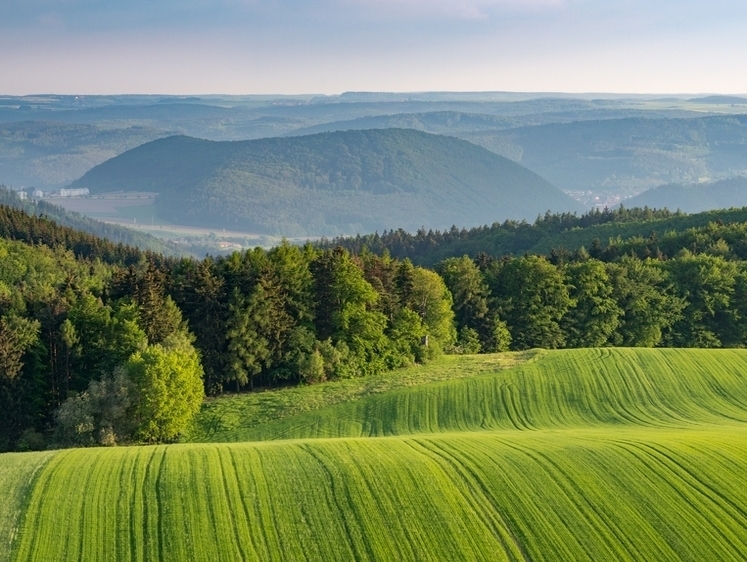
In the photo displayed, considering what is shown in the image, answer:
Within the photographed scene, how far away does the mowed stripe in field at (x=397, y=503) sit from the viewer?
29641mm

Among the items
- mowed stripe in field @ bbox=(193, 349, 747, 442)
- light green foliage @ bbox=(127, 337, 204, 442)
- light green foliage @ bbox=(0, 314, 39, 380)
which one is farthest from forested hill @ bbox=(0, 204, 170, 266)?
mowed stripe in field @ bbox=(193, 349, 747, 442)

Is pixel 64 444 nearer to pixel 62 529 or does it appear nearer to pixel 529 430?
pixel 62 529

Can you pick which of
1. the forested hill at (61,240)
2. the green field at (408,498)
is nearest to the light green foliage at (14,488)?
the green field at (408,498)

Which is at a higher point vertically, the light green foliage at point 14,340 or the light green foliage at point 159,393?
the light green foliage at point 14,340

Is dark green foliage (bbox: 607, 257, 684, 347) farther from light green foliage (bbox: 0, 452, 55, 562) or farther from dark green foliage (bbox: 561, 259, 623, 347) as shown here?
light green foliage (bbox: 0, 452, 55, 562)

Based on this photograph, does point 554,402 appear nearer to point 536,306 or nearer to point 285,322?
point 285,322

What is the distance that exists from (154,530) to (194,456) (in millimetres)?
7916

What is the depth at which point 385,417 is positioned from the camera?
55062mm

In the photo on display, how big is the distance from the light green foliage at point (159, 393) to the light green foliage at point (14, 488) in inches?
394

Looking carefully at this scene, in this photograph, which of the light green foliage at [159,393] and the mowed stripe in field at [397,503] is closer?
the mowed stripe in field at [397,503]

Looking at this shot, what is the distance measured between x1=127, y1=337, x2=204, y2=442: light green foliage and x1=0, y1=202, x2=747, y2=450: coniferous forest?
93 mm

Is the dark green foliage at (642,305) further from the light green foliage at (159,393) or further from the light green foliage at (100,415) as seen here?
the light green foliage at (100,415)

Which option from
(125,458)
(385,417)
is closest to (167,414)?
(125,458)

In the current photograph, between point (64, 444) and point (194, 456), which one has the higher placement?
point (194, 456)
